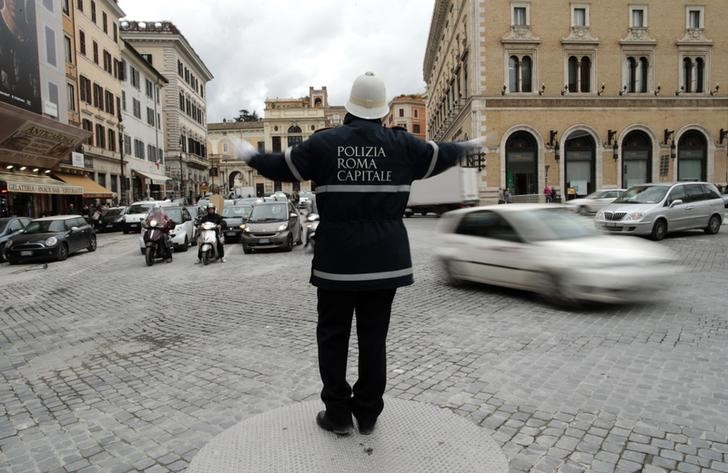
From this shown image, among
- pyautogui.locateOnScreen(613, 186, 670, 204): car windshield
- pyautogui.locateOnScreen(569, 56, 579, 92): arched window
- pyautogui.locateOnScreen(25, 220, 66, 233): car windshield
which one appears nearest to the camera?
pyautogui.locateOnScreen(613, 186, 670, 204): car windshield

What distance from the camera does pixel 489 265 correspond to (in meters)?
8.55

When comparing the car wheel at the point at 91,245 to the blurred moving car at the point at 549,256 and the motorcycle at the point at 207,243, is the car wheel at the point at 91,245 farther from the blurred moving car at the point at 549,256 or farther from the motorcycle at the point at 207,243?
the blurred moving car at the point at 549,256

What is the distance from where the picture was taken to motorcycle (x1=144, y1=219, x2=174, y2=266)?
1442cm

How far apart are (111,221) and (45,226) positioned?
14.5m

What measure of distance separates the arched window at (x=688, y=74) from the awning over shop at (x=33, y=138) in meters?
39.8

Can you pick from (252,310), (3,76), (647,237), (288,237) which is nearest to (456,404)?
(252,310)

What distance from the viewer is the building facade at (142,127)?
46062 millimetres

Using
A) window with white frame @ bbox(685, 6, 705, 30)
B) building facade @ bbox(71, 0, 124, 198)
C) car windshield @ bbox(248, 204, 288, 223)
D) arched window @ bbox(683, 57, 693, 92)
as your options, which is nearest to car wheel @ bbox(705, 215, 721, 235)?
car windshield @ bbox(248, 204, 288, 223)

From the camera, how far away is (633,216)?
15758 mm

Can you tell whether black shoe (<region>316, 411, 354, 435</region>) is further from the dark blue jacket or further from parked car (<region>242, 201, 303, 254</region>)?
parked car (<region>242, 201, 303, 254</region>)

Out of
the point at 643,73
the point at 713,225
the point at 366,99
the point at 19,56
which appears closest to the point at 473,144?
the point at 366,99

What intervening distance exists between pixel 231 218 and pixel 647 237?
14.5 m

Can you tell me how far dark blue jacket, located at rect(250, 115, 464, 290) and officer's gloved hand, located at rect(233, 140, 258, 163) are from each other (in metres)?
0.05

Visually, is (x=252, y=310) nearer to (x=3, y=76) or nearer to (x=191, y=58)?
(x=3, y=76)
